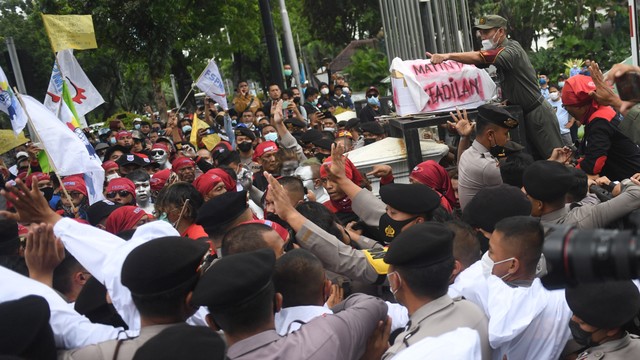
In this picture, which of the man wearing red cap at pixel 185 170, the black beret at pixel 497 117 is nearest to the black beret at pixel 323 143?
the man wearing red cap at pixel 185 170

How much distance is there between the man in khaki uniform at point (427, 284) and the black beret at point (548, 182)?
4.64 feet

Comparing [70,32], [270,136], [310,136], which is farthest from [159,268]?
[70,32]

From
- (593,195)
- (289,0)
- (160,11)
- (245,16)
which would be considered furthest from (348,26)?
(593,195)

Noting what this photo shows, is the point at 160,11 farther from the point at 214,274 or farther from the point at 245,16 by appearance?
the point at 214,274

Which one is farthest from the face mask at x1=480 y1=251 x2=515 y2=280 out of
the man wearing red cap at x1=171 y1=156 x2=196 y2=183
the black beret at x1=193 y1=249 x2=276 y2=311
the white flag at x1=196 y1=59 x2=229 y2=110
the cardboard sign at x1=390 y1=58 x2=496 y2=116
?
the white flag at x1=196 y1=59 x2=229 y2=110

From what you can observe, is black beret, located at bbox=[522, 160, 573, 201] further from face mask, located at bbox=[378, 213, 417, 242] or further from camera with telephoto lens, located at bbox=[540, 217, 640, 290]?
camera with telephoto lens, located at bbox=[540, 217, 640, 290]

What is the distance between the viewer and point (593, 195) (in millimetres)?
4891

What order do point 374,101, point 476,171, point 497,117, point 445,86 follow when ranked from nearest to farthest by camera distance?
point 476,171 → point 497,117 → point 445,86 → point 374,101

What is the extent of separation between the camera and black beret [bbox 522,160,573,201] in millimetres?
4191

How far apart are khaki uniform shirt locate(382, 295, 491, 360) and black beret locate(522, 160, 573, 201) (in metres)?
1.41

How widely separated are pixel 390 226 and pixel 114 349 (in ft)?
6.64

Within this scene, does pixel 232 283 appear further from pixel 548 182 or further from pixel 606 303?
pixel 548 182

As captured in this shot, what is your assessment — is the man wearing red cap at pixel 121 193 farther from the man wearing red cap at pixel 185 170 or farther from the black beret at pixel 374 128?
the black beret at pixel 374 128

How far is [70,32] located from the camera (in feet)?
31.8
